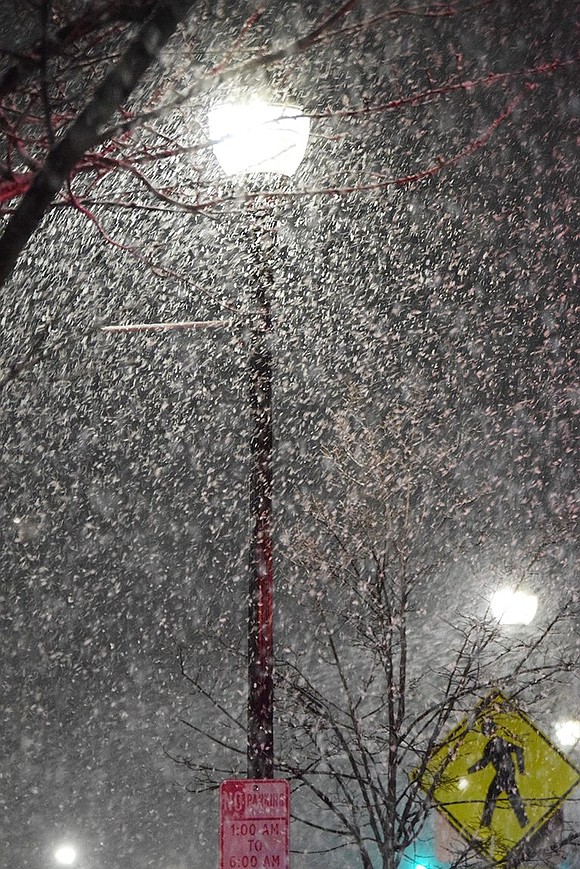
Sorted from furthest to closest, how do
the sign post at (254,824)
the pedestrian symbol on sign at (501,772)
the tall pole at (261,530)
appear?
the pedestrian symbol on sign at (501,772) → the tall pole at (261,530) → the sign post at (254,824)

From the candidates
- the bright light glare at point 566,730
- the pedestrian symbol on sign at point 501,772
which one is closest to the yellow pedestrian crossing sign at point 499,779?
the pedestrian symbol on sign at point 501,772

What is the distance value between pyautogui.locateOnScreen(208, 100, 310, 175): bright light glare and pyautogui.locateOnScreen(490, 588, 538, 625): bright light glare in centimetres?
626

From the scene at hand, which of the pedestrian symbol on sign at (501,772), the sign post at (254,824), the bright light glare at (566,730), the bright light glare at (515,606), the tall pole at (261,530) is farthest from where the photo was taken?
the bright light glare at (566,730)

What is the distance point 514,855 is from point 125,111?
22.8 ft

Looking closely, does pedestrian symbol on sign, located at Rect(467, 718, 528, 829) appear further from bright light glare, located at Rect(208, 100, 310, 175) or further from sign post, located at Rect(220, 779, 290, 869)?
bright light glare, located at Rect(208, 100, 310, 175)

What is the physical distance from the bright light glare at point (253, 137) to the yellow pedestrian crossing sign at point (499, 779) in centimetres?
499

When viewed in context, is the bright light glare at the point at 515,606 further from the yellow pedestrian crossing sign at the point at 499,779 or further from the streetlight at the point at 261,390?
the streetlight at the point at 261,390

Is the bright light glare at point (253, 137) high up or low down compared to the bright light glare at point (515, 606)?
up

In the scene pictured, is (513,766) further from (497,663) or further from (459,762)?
(497,663)

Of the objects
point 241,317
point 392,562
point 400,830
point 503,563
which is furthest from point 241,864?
point 503,563

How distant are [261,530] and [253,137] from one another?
3.10 m

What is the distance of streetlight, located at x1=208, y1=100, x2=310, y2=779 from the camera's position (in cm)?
563

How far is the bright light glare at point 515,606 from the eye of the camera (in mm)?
10734

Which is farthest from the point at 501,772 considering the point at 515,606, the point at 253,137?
the point at 253,137
